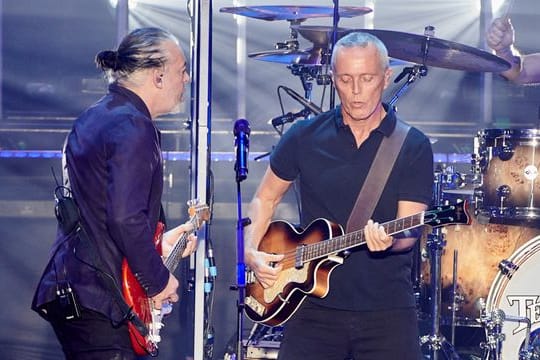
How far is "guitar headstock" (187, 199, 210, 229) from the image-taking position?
4.41 meters

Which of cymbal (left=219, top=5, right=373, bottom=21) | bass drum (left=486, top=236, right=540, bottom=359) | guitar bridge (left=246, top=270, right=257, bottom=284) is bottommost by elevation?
bass drum (left=486, top=236, right=540, bottom=359)

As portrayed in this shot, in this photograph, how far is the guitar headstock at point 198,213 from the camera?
174 inches

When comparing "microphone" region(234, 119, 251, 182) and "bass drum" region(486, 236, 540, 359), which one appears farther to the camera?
"bass drum" region(486, 236, 540, 359)

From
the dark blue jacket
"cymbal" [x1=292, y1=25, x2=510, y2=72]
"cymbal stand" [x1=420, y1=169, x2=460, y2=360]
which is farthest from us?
"cymbal stand" [x1=420, y1=169, x2=460, y2=360]

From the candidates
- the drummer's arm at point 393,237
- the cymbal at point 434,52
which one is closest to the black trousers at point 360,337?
the drummer's arm at point 393,237

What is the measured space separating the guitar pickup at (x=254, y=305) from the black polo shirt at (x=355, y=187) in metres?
0.50

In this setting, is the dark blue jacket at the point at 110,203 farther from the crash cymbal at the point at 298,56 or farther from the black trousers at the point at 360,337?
the crash cymbal at the point at 298,56

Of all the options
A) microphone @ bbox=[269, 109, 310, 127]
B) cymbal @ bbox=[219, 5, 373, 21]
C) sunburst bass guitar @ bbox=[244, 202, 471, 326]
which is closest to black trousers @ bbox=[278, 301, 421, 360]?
sunburst bass guitar @ bbox=[244, 202, 471, 326]

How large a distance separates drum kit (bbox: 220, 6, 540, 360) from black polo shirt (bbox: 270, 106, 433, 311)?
1.65 meters

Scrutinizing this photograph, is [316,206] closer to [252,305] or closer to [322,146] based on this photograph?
[322,146]

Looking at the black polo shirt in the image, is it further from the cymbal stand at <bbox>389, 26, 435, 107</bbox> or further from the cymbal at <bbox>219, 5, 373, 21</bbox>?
the cymbal at <bbox>219, 5, 373, 21</bbox>

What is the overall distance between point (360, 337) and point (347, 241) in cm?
45

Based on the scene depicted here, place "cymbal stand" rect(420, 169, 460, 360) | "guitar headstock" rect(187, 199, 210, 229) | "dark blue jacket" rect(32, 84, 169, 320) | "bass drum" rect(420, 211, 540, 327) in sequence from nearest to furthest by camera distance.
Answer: "dark blue jacket" rect(32, 84, 169, 320) → "guitar headstock" rect(187, 199, 210, 229) → "cymbal stand" rect(420, 169, 460, 360) → "bass drum" rect(420, 211, 540, 327)

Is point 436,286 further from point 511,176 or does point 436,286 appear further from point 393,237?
point 393,237
